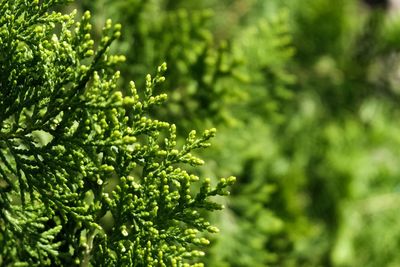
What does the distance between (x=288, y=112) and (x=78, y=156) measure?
2.53 metres

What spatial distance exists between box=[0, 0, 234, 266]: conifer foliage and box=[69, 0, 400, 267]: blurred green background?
850 mm

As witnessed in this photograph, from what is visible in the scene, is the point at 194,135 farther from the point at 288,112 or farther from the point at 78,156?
the point at 288,112

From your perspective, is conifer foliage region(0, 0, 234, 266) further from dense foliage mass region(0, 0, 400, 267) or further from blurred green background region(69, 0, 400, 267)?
blurred green background region(69, 0, 400, 267)

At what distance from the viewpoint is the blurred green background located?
8.80ft

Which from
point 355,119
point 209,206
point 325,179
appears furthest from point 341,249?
point 209,206

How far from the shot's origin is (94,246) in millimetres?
1678

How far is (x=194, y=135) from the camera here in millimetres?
1609

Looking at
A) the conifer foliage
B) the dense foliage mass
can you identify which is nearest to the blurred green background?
the dense foliage mass

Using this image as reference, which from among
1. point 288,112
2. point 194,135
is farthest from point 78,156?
point 288,112

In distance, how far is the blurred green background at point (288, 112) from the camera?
2.68 meters

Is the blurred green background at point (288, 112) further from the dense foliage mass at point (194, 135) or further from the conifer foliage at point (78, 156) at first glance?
the conifer foliage at point (78, 156)

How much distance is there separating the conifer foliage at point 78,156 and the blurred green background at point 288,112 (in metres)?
0.85

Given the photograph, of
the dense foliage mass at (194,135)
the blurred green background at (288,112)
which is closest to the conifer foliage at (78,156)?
the dense foliage mass at (194,135)

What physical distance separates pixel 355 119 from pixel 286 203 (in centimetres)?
117
